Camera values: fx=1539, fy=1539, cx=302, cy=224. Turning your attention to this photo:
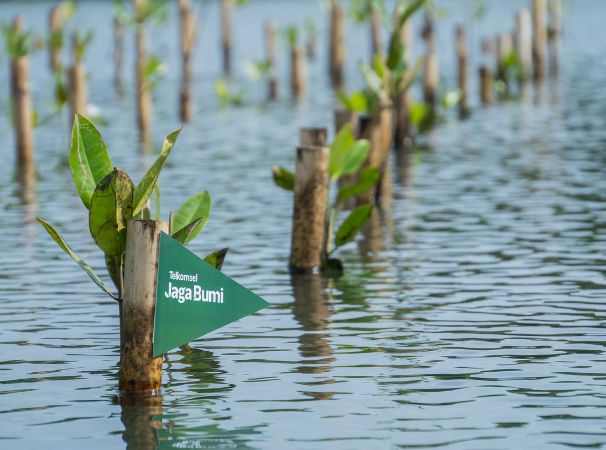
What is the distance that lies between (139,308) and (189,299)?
26 cm

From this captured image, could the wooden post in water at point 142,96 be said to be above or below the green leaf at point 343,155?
above

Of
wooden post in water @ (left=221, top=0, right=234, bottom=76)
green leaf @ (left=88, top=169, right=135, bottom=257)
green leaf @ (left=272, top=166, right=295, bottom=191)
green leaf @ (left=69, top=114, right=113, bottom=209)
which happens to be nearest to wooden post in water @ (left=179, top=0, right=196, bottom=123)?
wooden post in water @ (left=221, top=0, right=234, bottom=76)

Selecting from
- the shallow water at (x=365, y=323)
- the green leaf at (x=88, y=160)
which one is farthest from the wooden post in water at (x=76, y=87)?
the green leaf at (x=88, y=160)

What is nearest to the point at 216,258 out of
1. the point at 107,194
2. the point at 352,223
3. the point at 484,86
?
the point at 107,194

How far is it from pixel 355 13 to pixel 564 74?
5810 millimetres

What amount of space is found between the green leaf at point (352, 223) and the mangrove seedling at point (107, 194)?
333 centimetres

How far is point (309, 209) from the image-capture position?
1175 centimetres

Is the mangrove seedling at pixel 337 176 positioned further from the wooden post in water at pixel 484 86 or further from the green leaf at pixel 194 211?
the wooden post in water at pixel 484 86

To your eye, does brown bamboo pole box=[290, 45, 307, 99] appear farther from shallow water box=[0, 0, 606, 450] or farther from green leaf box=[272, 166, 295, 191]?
green leaf box=[272, 166, 295, 191]

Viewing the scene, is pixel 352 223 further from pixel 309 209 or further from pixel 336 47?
pixel 336 47

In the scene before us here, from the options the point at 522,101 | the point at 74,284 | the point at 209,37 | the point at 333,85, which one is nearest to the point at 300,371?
the point at 74,284

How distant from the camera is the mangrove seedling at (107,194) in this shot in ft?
25.6

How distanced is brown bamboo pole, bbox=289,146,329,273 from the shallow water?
23 cm

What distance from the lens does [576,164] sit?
19.1 m
